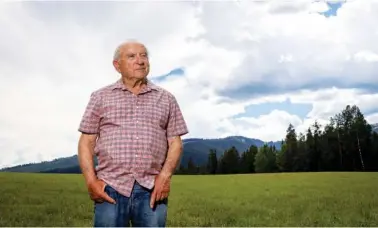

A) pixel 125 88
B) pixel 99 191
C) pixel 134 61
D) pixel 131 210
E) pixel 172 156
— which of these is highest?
pixel 134 61

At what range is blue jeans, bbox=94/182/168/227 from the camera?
3.35 metres

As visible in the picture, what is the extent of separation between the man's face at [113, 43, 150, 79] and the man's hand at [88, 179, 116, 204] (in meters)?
0.79

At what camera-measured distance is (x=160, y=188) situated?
11.0 feet

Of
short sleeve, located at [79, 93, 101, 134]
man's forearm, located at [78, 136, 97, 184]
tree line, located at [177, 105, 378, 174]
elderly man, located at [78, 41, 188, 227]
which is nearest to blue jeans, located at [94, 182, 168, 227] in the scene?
elderly man, located at [78, 41, 188, 227]

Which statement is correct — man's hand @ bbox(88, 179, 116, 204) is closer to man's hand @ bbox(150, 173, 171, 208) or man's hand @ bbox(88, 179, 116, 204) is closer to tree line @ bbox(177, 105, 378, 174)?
man's hand @ bbox(150, 173, 171, 208)

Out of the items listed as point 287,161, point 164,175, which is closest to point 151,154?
point 164,175

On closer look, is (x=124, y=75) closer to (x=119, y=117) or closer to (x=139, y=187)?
(x=119, y=117)

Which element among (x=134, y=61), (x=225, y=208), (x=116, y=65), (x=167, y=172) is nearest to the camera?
(x=167, y=172)

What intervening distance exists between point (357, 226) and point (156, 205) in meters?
9.84

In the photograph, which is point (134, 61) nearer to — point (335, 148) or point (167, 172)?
point (167, 172)

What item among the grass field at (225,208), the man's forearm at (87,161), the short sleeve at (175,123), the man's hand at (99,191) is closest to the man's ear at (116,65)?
the short sleeve at (175,123)

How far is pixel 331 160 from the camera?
54.4 meters

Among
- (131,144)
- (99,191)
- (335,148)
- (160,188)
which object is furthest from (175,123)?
(335,148)

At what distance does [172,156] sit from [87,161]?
0.58m
